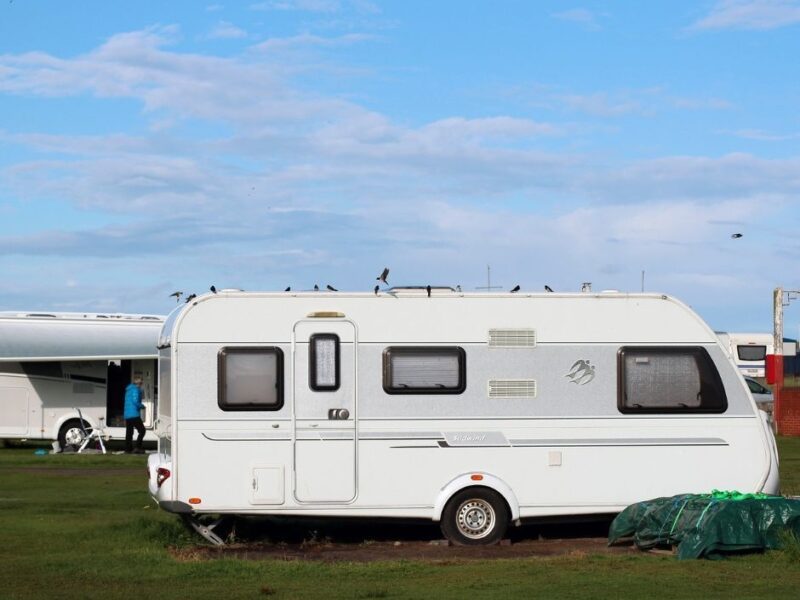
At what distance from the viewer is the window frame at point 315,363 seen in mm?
13180

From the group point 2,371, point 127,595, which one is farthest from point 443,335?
point 2,371

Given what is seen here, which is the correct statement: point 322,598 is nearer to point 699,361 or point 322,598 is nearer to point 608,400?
point 608,400

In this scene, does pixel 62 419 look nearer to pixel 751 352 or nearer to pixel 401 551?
pixel 401 551

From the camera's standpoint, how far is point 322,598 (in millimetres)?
10320

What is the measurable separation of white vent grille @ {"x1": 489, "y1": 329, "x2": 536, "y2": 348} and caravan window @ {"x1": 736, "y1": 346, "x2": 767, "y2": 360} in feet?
134

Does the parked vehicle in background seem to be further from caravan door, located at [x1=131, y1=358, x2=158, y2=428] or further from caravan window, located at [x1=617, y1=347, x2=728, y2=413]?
caravan window, located at [x1=617, y1=347, x2=728, y2=413]

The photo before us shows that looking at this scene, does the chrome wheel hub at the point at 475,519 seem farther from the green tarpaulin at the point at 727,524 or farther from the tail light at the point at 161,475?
the tail light at the point at 161,475

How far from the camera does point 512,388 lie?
1347cm

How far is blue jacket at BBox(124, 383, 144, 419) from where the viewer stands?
24938 mm

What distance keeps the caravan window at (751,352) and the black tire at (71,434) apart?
33.0 m

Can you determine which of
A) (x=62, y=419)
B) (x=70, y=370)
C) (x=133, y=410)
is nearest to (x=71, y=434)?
(x=62, y=419)

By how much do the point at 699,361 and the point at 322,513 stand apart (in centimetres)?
443

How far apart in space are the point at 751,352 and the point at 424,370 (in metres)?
42.0

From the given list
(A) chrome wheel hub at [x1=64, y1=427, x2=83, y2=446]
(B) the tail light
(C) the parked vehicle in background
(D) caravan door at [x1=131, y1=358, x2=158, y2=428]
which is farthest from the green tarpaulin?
(C) the parked vehicle in background
